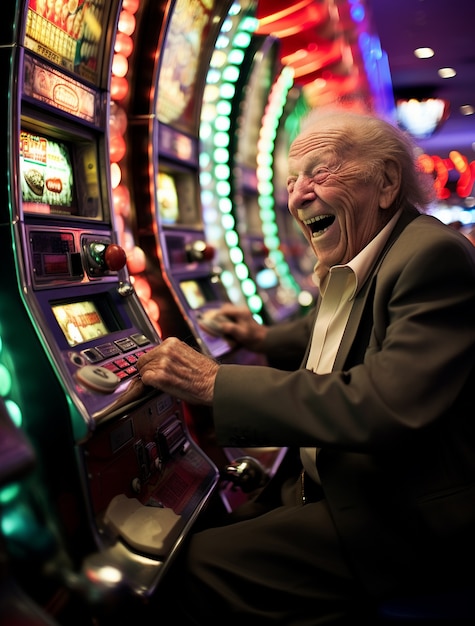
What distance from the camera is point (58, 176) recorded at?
1.96 metres

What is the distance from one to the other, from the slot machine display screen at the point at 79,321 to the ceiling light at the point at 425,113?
7804 mm

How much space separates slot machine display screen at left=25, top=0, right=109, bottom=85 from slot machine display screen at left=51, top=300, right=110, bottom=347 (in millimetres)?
674

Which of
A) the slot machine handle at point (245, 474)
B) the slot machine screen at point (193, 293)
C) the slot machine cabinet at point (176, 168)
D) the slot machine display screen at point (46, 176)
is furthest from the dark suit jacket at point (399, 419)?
the slot machine screen at point (193, 293)

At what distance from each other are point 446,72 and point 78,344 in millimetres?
8593

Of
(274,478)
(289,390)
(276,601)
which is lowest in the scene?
(276,601)

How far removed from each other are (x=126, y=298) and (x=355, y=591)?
108cm

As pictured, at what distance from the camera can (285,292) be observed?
15.3 feet

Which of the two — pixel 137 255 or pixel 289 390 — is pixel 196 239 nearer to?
pixel 137 255

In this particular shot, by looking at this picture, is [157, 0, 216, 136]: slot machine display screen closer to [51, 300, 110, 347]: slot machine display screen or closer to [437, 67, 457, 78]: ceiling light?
[51, 300, 110, 347]: slot machine display screen

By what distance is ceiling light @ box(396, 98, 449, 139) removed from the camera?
8.83 meters

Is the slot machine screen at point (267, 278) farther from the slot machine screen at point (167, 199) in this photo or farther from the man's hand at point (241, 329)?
the man's hand at point (241, 329)

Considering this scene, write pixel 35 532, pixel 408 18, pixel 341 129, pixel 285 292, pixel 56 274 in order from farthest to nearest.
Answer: pixel 408 18, pixel 285 292, pixel 341 129, pixel 56 274, pixel 35 532

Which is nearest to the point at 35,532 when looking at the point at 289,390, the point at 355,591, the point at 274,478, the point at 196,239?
the point at 289,390

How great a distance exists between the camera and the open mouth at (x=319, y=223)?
1.93m
